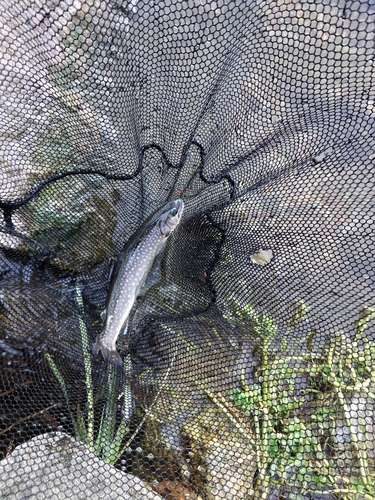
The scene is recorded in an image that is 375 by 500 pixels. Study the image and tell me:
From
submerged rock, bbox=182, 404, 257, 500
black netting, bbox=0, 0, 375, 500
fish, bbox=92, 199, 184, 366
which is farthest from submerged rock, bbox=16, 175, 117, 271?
submerged rock, bbox=182, 404, 257, 500

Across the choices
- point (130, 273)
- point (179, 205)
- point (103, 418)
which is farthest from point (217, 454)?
point (179, 205)

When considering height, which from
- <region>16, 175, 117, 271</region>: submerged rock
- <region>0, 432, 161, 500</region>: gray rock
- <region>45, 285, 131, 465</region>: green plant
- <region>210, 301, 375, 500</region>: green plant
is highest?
<region>16, 175, 117, 271</region>: submerged rock

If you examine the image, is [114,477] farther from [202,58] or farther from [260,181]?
[202,58]

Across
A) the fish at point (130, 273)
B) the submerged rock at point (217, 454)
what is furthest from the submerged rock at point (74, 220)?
the submerged rock at point (217, 454)

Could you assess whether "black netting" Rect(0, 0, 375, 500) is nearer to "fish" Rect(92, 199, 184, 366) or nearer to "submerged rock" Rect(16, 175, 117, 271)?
"submerged rock" Rect(16, 175, 117, 271)

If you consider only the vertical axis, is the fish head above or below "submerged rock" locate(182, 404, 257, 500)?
above

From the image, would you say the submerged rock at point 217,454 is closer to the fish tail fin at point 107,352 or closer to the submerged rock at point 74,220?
the fish tail fin at point 107,352

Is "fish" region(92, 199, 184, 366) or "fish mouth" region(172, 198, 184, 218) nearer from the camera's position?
"fish" region(92, 199, 184, 366)

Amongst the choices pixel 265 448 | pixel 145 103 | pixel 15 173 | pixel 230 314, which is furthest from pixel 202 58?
pixel 265 448
